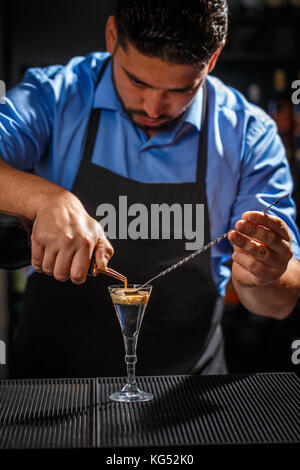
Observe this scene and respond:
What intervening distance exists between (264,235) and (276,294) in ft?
1.57

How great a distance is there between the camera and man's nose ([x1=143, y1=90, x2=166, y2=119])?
165cm

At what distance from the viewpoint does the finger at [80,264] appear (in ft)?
4.28

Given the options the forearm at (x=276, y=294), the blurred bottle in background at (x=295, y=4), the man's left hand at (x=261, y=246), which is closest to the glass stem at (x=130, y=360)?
the man's left hand at (x=261, y=246)

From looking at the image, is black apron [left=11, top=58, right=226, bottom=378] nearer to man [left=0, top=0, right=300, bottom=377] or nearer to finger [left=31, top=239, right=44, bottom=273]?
man [left=0, top=0, right=300, bottom=377]

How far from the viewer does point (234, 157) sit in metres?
1.97

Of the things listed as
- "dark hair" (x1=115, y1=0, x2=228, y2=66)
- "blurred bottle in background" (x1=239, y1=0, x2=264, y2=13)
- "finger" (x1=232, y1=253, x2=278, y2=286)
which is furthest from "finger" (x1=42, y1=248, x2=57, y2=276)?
"blurred bottle in background" (x1=239, y1=0, x2=264, y2=13)

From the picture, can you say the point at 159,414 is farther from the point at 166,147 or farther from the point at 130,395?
the point at 166,147

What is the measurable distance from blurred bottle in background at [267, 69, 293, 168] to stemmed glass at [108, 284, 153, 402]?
2326 mm

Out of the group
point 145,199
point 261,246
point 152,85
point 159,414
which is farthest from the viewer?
point 145,199

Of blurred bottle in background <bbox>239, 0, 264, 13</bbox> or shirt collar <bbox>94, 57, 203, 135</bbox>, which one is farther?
blurred bottle in background <bbox>239, 0, 264, 13</bbox>

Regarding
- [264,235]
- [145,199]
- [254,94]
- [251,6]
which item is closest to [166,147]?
[145,199]

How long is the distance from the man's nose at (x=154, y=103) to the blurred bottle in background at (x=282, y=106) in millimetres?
1827

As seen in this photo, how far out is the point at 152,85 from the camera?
1.61 meters
